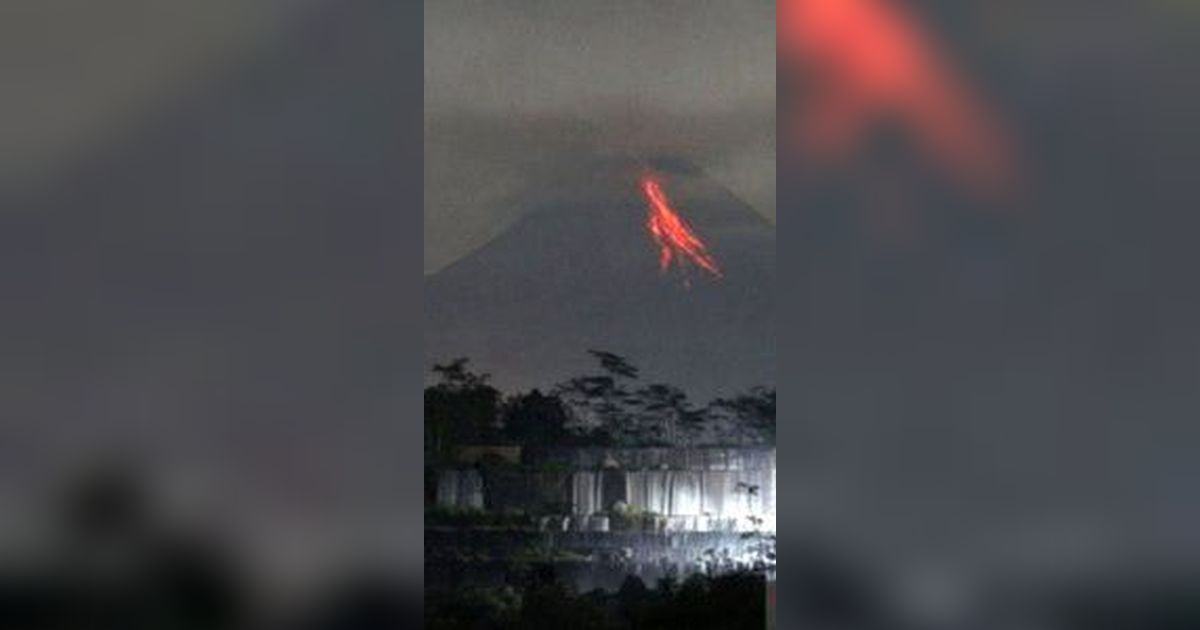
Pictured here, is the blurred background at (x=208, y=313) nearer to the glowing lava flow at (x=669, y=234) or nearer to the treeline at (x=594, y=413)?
the treeline at (x=594, y=413)

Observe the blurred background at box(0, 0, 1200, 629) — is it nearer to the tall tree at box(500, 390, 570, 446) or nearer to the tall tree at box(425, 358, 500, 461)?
the tall tree at box(425, 358, 500, 461)

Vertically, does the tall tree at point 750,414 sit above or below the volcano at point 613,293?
below

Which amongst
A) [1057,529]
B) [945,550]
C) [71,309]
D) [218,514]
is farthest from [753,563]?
[71,309]

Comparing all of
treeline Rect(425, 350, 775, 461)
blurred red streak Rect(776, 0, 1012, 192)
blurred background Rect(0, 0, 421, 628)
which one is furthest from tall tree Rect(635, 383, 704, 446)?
blurred red streak Rect(776, 0, 1012, 192)

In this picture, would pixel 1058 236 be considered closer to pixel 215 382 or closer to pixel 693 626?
pixel 693 626

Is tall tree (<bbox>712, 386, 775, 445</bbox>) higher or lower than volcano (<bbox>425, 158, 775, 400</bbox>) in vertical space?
lower

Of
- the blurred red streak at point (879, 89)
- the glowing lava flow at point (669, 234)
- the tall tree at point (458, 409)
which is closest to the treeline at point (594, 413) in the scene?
the tall tree at point (458, 409)

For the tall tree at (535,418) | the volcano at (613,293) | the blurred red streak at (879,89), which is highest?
the blurred red streak at (879,89)
